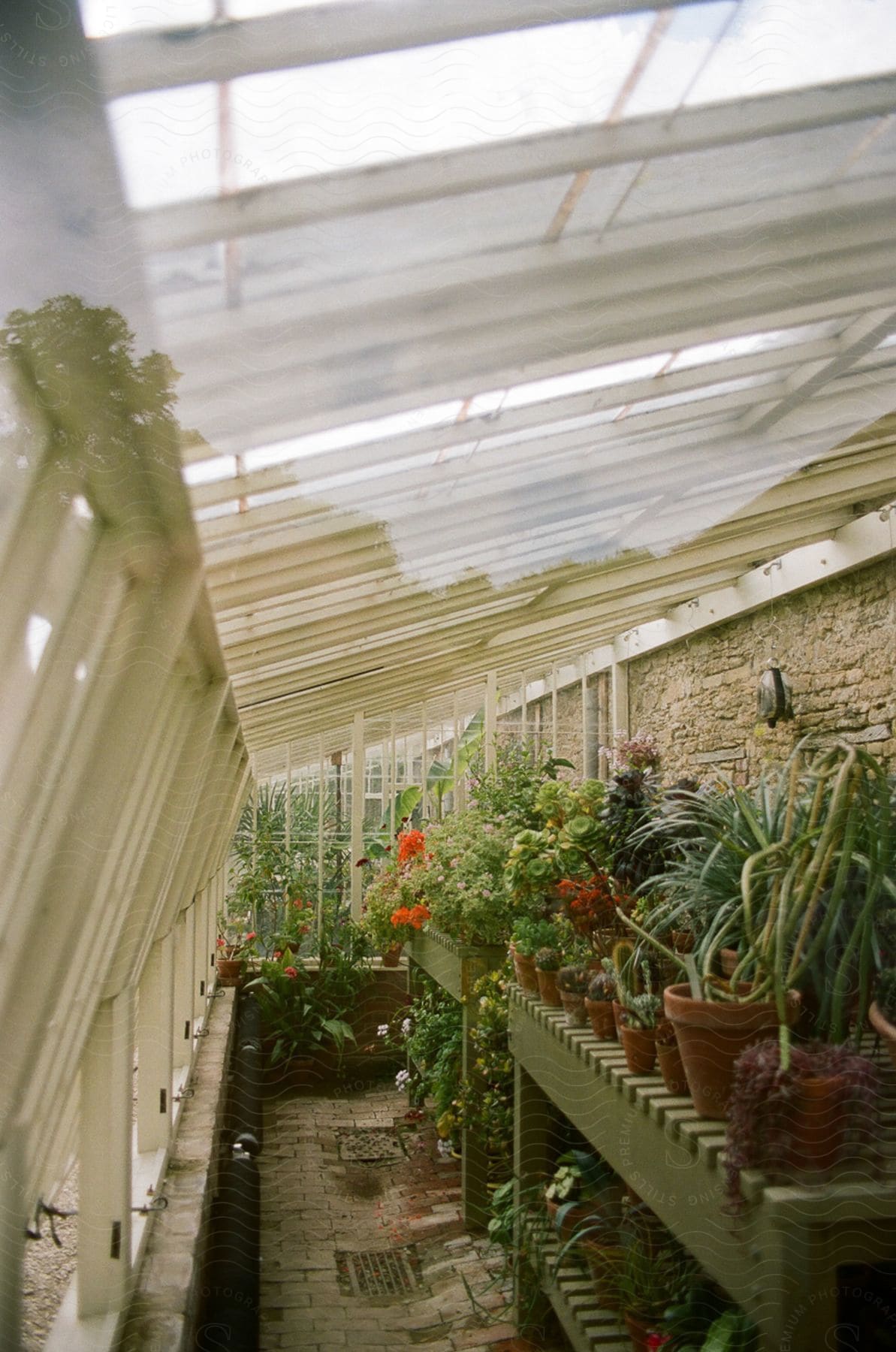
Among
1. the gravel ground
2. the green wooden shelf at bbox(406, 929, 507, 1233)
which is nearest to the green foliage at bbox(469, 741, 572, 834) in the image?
the green wooden shelf at bbox(406, 929, 507, 1233)

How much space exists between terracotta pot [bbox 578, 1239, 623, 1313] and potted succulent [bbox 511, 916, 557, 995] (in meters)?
0.81

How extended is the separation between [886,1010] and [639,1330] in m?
0.97

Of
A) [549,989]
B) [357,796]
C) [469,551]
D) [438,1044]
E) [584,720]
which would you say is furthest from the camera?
[357,796]

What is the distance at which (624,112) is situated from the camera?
3.94 feet

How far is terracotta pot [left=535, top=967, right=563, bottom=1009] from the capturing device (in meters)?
2.92

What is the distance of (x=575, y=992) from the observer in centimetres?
262

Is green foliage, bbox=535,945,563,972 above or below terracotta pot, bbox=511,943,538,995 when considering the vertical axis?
above

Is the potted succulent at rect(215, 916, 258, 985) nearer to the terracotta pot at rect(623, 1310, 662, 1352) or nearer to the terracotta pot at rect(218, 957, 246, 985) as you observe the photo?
the terracotta pot at rect(218, 957, 246, 985)

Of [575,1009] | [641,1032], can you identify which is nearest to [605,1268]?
[575,1009]

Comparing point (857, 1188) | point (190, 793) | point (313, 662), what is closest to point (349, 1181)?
point (313, 662)

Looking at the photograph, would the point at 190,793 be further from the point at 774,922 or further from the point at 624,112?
the point at 624,112

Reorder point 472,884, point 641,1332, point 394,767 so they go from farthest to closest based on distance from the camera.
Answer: point 394,767 < point 472,884 < point 641,1332

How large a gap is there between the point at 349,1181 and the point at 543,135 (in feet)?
15.8

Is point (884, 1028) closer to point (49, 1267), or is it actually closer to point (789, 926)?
point (789, 926)
